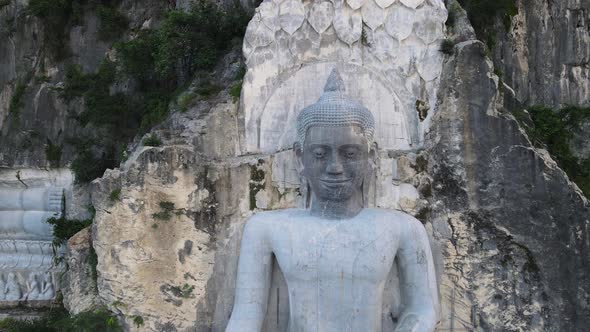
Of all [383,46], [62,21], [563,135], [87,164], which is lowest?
[87,164]

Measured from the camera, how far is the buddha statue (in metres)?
5.34

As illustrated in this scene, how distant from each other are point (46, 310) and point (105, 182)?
3.85 m

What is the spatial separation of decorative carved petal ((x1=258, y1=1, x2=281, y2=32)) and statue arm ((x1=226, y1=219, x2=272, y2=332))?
6.64ft

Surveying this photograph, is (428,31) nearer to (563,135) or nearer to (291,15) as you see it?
(291,15)

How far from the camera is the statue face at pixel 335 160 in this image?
5289mm

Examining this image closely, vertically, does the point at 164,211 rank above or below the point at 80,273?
above

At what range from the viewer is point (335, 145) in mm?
5277

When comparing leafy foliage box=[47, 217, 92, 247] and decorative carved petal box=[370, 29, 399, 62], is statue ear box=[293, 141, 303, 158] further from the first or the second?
leafy foliage box=[47, 217, 92, 247]

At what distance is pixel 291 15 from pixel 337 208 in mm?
2053

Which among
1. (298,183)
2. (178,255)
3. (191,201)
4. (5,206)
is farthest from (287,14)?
(5,206)

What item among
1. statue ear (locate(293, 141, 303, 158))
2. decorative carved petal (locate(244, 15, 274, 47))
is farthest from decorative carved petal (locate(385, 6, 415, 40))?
statue ear (locate(293, 141, 303, 158))

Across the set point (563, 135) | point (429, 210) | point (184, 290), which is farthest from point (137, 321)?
point (563, 135)

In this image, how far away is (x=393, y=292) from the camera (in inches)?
225

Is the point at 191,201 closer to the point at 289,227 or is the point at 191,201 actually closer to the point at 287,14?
the point at 289,227
